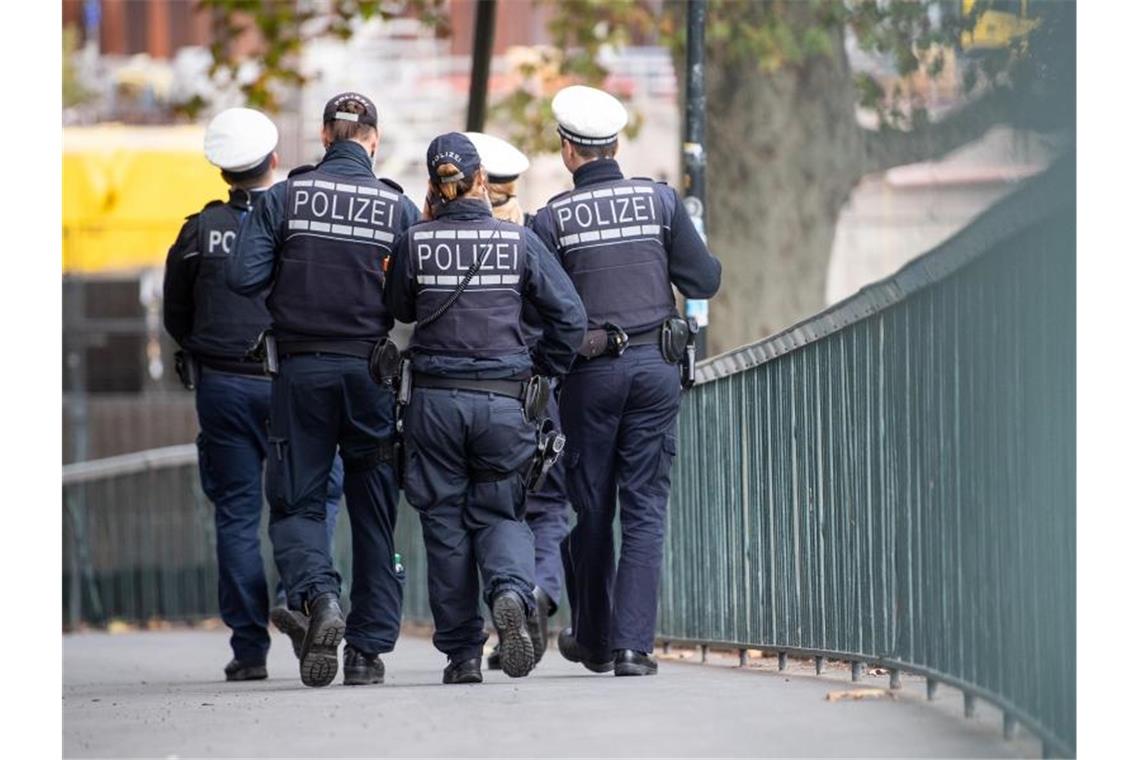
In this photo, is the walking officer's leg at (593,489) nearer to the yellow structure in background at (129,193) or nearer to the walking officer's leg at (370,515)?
the walking officer's leg at (370,515)

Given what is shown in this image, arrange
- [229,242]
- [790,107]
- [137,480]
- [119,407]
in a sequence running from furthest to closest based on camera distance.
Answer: [119,407], [790,107], [137,480], [229,242]

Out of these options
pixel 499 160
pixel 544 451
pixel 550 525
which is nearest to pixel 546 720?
pixel 544 451

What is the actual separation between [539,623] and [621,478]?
2.12 ft

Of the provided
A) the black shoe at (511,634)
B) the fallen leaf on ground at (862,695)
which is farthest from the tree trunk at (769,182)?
the fallen leaf on ground at (862,695)

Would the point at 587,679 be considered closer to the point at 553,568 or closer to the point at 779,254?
the point at 553,568

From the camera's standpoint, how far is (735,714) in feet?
22.9

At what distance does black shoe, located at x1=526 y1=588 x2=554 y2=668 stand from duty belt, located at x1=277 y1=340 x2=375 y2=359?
1045mm

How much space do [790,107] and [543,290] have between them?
38.7ft

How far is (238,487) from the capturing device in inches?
388

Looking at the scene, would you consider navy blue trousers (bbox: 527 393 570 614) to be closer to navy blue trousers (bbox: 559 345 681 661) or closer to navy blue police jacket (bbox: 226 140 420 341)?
navy blue trousers (bbox: 559 345 681 661)

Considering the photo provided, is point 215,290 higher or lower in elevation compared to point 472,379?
higher

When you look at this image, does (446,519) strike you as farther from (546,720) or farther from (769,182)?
(769,182)
